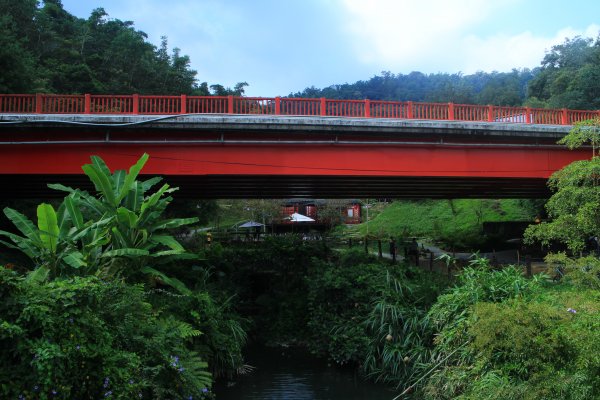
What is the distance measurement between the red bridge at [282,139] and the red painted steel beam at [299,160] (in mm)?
32

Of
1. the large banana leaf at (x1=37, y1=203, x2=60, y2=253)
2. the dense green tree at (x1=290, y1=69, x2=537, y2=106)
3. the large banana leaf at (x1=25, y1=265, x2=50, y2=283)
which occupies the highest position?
the dense green tree at (x1=290, y1=69, x2=537, y2=106)

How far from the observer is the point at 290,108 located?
50.4ft

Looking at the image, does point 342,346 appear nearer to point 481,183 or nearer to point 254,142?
point 254,142

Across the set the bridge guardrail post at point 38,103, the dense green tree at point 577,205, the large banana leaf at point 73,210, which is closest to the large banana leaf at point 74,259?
the large banana leaf at point 73,210

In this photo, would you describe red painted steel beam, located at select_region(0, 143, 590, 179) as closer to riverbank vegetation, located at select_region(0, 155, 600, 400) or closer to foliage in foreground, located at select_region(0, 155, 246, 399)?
riverbank vegetation, located at select_region(0, 155, 600, 400)

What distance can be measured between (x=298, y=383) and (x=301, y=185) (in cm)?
990

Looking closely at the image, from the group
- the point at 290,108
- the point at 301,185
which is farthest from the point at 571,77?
the point at 290,108

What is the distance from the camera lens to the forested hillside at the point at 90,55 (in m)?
35.3

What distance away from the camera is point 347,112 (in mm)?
15625

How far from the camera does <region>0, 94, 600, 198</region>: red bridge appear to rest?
14.5m

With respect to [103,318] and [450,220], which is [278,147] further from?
[450,220]

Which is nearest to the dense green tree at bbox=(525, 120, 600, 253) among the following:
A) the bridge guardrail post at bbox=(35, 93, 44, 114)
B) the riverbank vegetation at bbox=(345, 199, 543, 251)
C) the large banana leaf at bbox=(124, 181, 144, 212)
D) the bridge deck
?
the bridge deck

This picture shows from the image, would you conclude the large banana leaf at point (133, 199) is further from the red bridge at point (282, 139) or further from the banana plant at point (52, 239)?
the red bridge at point (282, 139)

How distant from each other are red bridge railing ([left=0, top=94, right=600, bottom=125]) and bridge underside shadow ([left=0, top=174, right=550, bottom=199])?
2.14 m
